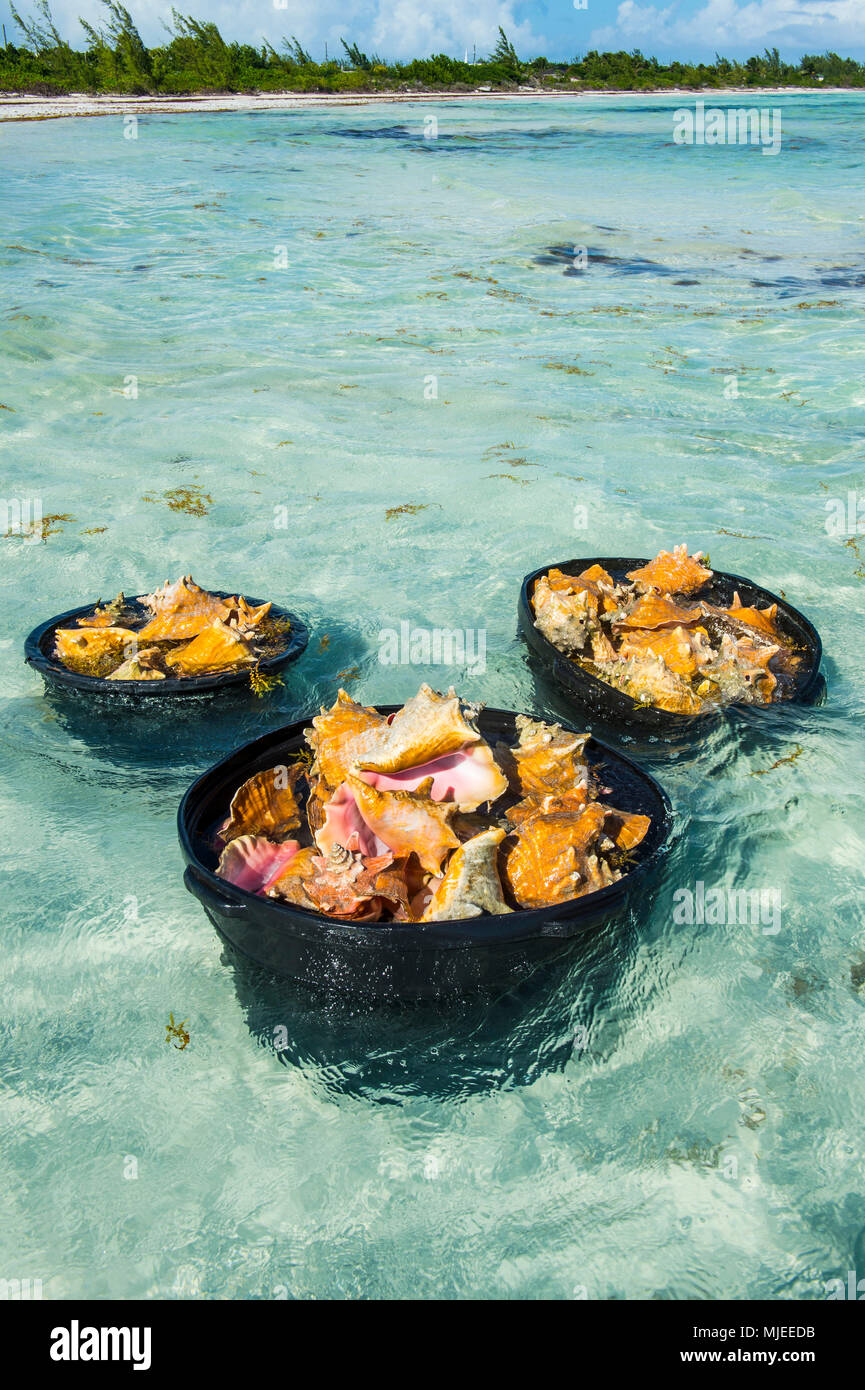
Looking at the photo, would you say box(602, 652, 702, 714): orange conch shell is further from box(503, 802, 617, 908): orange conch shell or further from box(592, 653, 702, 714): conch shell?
box(503, 802, 617, 908): orange conch shell

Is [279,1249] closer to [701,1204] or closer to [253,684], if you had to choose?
[701,1204]

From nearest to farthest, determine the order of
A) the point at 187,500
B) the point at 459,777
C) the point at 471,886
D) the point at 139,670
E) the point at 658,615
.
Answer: the point at 471,886, the point at 459,777, the point at 139,670, the point at 658,615, the point at 187,500

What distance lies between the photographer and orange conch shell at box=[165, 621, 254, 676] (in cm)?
345

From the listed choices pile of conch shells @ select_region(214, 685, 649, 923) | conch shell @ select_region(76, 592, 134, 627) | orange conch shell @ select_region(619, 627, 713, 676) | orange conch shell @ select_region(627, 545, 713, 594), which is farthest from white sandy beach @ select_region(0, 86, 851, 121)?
pile of conch shells @ select_region(214, 685, 649, 923)

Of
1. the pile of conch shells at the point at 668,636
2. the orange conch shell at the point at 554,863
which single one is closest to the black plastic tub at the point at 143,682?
the pile of conch shells at the point at 668,636

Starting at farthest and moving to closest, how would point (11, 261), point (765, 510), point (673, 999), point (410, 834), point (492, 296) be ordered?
point (11, 261) < point (492, 296) < point (765, 510) < point (673, 999) < point (410, 834)

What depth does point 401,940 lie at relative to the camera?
2.00 meters

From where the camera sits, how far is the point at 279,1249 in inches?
80.0

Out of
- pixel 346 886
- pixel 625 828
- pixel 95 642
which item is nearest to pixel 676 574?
pixel 625 828

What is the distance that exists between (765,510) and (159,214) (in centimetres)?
1470

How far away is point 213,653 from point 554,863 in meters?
1.79

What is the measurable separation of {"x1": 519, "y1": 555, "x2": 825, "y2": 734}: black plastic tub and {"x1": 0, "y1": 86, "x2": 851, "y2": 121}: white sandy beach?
3482 centimetres

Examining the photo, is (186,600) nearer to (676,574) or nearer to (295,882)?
(295,882)

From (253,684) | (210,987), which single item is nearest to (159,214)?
(253,684)
